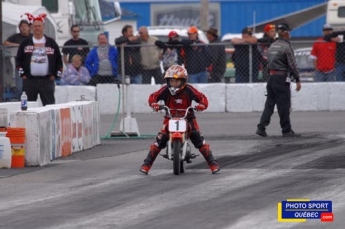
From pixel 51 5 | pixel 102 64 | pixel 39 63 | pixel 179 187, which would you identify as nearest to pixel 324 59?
pixel 102 64

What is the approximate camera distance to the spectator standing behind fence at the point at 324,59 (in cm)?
2462

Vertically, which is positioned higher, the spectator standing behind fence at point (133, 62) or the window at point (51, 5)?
the window at point (51, 5)

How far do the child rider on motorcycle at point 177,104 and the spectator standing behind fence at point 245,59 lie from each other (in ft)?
36.3

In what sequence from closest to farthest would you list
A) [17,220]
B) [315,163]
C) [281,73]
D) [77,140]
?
[17,220], [315,163], [77,140], [281,73]

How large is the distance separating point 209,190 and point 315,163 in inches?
109

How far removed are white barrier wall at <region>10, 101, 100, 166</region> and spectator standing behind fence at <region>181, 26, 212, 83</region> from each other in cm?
715

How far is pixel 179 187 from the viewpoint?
12.2m

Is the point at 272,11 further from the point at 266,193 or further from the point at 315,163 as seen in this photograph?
the point at 266,193

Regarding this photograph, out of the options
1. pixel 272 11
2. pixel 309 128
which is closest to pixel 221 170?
pixel 309 128

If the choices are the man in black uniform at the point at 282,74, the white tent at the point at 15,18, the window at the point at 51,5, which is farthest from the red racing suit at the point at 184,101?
the window at the point at 51,5

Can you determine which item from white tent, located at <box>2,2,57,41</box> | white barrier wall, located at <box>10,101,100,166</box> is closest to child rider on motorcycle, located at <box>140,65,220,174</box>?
white barrier wall, located at <box>10,101,100,166</box>

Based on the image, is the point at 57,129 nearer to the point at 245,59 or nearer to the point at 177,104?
the point at 177,104

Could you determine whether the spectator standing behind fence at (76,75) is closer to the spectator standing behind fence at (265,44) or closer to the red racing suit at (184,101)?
the spectator standing behind fence at (265,44)

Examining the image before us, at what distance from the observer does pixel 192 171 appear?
13.9 metres
